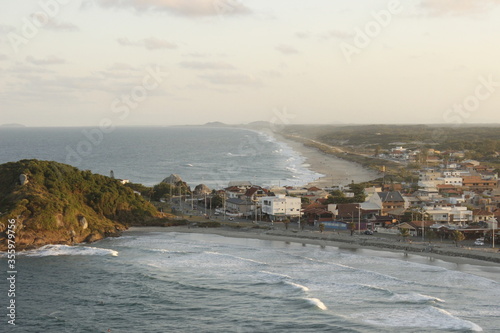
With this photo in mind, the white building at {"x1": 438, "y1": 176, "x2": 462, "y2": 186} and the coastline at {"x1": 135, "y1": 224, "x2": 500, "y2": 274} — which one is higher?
the white building at {"x1": 438, "y1": 176, "x2": 462, "y2": 186}

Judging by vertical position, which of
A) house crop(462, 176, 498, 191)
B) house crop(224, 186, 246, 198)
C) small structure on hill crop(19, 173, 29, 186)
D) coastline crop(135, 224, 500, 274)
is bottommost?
coastline crop(135, 224, 500, 274)

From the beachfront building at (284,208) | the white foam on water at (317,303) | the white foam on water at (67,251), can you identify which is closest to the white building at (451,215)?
the beachfront building at (284,208)

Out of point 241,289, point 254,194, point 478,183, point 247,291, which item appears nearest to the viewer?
point 247,291

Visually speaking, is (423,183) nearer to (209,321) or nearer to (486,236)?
(486,236)

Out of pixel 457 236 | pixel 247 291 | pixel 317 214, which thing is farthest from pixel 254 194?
pixel 247 291

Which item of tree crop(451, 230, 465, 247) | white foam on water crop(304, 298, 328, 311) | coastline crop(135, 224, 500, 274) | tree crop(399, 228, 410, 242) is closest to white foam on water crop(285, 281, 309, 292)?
white foam on water crop(304, 298, 328, 311)

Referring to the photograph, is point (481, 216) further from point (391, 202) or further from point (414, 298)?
point (414, 298)

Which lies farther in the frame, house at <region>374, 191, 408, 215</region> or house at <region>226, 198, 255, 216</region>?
house at <region>226, 198, 255, 216</region>

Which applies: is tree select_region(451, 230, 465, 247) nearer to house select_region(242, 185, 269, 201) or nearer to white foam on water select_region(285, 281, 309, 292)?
white foam on water select_region(285, 281, 309, 292)
